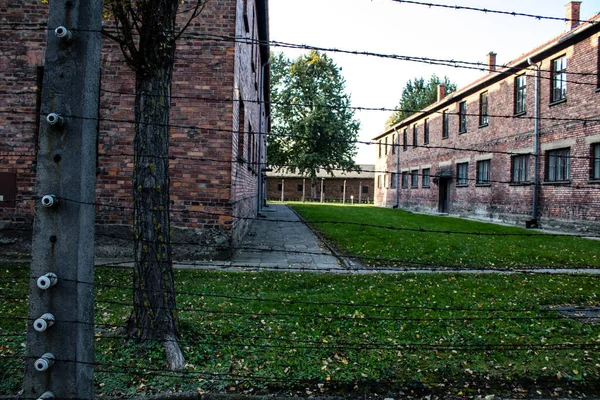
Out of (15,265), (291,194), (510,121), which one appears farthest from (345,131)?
(15,265)

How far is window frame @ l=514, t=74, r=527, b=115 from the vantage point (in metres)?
17.3

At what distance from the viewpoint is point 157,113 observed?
3330mm

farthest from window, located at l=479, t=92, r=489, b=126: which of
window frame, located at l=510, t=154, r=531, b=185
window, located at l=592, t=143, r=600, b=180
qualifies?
window, located at l=592, t=143, r=600, b=180

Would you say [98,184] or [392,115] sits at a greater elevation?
[392,115]

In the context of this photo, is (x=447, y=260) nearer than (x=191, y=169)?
No

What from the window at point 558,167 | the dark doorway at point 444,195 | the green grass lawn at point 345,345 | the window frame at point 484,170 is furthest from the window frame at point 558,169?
the green grass lawn at point 345,345

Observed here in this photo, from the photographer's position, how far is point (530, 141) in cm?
1666

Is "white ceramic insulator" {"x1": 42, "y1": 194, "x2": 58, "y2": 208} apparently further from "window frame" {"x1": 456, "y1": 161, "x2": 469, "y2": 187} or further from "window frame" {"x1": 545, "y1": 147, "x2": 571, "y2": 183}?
"window frame" {"x1": 456, "y1": 161, "x2": 469, "y2": 187}

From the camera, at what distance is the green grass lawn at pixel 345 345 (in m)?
2.94

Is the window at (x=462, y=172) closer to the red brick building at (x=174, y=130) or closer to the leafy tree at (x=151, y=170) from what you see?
the red brick building at (x=174, y=130)

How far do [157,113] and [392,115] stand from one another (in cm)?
5911

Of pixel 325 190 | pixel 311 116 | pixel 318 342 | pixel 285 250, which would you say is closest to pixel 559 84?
pixel 285 250

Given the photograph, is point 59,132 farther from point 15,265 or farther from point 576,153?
point 576,153

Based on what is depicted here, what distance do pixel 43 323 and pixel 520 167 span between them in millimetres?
18967
